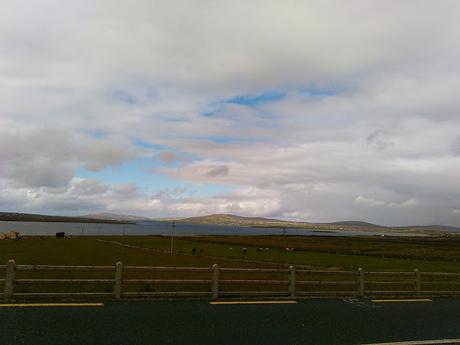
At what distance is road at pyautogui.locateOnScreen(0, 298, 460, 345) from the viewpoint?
10.3 metres

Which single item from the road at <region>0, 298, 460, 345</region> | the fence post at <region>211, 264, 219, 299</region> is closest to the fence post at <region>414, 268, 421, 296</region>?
the road at <region>0, 298, 460, 345</region>

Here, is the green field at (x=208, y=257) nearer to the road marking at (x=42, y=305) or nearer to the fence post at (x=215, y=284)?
the fence post at (x=215, y=284)

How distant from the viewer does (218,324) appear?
1191 cm

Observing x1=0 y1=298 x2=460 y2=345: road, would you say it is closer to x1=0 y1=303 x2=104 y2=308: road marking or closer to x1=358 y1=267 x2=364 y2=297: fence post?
x1=0 y1=303 x2=104 y2=308: road marking

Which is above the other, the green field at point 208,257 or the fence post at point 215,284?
the fence post at point 215,284

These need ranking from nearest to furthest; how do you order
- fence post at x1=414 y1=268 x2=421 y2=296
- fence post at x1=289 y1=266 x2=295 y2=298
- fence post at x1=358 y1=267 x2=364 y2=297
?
fence post at x1=289 y1=266 x2=295 y2=298, fence post at x1=358 y1=267 x2=364 y2=297, fence post at x1=414 y1=268 x2=421 y2=296

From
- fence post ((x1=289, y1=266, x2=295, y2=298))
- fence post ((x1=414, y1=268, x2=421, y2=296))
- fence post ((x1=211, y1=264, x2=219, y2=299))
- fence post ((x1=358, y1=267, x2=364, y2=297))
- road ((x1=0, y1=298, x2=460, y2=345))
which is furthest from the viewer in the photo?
fence post ((x1=414, y1=268, x2=421, y2=296))

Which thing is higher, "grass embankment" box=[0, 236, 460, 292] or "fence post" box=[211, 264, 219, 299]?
"fence post" box=[211, 264, 219, 299]

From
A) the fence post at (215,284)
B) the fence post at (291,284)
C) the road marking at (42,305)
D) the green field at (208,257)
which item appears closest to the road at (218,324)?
the road marking at (42,305)

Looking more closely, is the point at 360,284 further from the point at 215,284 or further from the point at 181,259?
the point at 181,259

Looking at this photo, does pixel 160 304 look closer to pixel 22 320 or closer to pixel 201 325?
pixel 201 325

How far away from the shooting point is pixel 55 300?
1410 cm

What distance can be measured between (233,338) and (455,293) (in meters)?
15.5

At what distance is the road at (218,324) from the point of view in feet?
33.7
